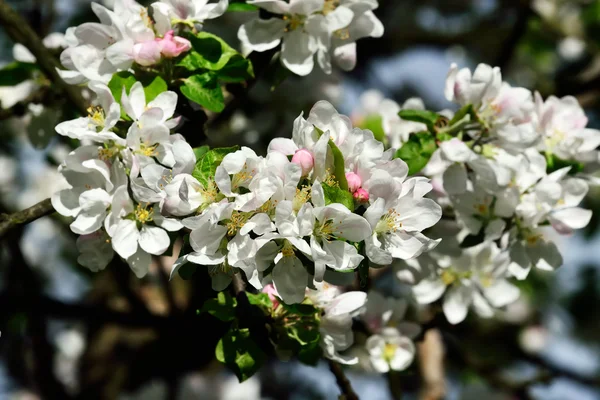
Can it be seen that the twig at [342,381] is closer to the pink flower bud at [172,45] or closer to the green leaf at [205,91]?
the green leaf at [205,91]

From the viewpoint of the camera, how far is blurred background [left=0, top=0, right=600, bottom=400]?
2.25 meters

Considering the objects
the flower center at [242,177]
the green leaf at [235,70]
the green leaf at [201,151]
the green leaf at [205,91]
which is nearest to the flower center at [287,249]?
the flower center at [242,177]

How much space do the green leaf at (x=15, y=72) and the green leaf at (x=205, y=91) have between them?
0.59 meters

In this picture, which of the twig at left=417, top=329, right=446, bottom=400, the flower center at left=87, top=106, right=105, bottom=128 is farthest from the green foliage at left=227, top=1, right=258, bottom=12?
the twig at left=417, top=329, right=446, bottom=400

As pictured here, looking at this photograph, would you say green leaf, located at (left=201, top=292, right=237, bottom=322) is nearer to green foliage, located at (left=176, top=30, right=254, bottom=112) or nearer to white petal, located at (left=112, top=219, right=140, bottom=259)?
white petal, located at (left=112, top=219, right=140, bottom=259)

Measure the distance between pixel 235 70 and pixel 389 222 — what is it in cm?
50

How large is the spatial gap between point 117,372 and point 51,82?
183 centimetres

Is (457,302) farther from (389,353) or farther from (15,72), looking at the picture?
(15,72)

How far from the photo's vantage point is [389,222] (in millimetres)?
1217

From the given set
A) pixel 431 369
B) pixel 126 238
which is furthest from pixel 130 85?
pixel 431 369

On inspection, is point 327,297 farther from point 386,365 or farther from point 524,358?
point 524,358

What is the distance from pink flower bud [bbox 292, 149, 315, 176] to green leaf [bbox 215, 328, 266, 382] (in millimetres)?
339

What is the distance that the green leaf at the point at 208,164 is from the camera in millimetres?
1201

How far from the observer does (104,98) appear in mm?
1295
